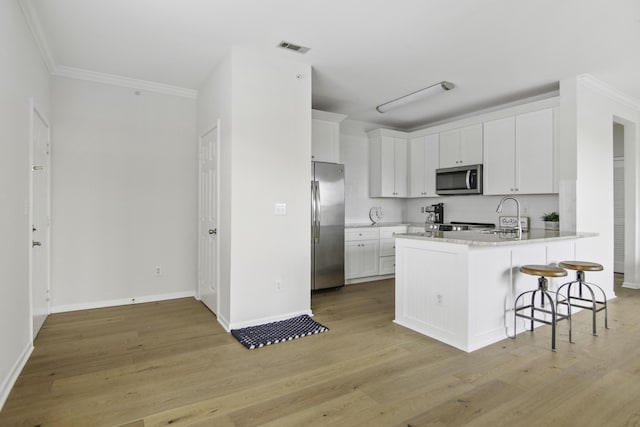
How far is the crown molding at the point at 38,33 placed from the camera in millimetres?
2568

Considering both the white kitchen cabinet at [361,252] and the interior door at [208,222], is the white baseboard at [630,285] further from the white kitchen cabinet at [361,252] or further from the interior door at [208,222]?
the interior door at [208,222]

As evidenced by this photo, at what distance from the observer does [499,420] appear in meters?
1.92

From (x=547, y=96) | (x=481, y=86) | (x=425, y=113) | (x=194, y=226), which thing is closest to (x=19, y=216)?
(x=194, y=226)

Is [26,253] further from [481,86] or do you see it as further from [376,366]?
[481,86]

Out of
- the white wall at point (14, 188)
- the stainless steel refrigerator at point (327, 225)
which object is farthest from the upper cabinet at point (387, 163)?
the white wall at point (14, 188)

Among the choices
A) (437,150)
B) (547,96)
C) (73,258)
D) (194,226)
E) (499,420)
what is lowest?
(499,420)

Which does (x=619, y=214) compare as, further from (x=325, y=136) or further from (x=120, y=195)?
(x=120, y=195)

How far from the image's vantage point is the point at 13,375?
7.57ft

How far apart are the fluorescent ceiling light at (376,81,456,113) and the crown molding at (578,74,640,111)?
1.43 meters

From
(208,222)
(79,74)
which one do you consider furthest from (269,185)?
(79,74)

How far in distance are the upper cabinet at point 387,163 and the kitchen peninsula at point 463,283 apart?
2593 mm

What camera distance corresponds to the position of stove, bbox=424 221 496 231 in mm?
5191

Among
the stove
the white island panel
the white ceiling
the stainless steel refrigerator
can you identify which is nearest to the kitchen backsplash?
the stove

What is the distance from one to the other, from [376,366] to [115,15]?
3.34 meters
